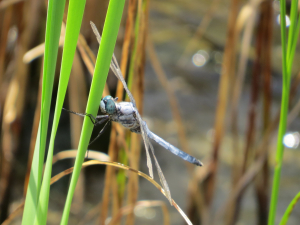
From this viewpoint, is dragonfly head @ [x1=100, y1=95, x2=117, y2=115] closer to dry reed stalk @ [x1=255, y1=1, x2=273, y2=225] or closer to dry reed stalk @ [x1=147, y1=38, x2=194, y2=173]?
dry reed stalk @ [x1=147, y1=38, x2=194, y2=173]

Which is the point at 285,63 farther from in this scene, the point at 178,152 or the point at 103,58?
the point at 178,152

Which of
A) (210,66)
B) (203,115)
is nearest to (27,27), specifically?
(203,115)

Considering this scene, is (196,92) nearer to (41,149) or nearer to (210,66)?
(210,66)

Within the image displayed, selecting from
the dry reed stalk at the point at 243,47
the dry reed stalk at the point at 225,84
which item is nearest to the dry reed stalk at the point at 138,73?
the dry reed stalk at the point at 225,84

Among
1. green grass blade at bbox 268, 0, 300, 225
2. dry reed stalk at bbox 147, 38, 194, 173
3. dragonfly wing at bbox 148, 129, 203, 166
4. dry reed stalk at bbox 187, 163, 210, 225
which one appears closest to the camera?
green grass blade at bbox 268, 0, 300, 225

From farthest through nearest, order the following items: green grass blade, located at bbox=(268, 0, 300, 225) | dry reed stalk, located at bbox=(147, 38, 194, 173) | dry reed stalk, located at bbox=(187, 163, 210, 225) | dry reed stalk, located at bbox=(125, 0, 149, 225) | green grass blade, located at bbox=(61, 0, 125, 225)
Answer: dry reed stalk, located at bbox=(187, 163, 210, 225), dry reed stalk, located at bbox=(147, 38, 194, 173), dry reed stalk, located at bbox=(125, 0, 149, 225), green grass blade, located at bbox=(268, 0, 300, 225), green grass blade, located at bbox=(61, 0, 125, 225)

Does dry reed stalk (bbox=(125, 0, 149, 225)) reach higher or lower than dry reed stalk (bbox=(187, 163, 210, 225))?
higher

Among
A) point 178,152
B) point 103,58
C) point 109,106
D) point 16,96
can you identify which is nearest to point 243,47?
point 178,152

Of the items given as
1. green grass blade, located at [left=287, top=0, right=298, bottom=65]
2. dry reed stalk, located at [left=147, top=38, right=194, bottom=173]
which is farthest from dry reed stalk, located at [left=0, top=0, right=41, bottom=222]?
green grass blade, located at [left=287, top=0, right=298, bottom=65]
